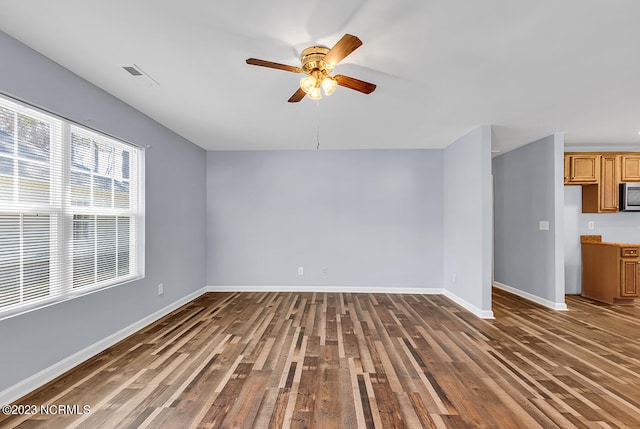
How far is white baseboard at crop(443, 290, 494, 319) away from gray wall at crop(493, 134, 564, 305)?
123 centimetres

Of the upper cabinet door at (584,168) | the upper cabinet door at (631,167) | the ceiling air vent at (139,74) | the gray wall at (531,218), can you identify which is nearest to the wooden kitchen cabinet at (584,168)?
the upper cabinet door at (584,168)

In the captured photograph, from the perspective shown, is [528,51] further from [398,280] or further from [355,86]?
[398,280]

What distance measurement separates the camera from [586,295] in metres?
4.72

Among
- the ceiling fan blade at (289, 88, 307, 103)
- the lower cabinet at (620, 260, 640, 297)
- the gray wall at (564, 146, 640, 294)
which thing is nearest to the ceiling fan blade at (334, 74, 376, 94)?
the ceiling fan blade at (289, 88, 307, 103)

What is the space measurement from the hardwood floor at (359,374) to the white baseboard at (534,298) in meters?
0.28

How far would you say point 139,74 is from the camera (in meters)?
2.47

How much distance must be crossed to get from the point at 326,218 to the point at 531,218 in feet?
11.2

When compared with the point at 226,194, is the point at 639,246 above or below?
below

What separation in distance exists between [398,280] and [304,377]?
3.14 metres

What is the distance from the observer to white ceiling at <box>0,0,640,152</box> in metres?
1.71

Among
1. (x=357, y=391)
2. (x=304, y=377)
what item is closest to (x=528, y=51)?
(x=357, y=391)

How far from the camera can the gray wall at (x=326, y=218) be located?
5.04m

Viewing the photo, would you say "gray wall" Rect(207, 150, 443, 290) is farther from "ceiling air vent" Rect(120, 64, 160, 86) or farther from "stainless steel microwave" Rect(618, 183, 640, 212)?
"stainless steel microwave" Rect(618, 183, 640, 212)

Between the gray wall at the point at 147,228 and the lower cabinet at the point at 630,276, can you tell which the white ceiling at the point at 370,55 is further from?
the lower cabinet at the point at 630,276
